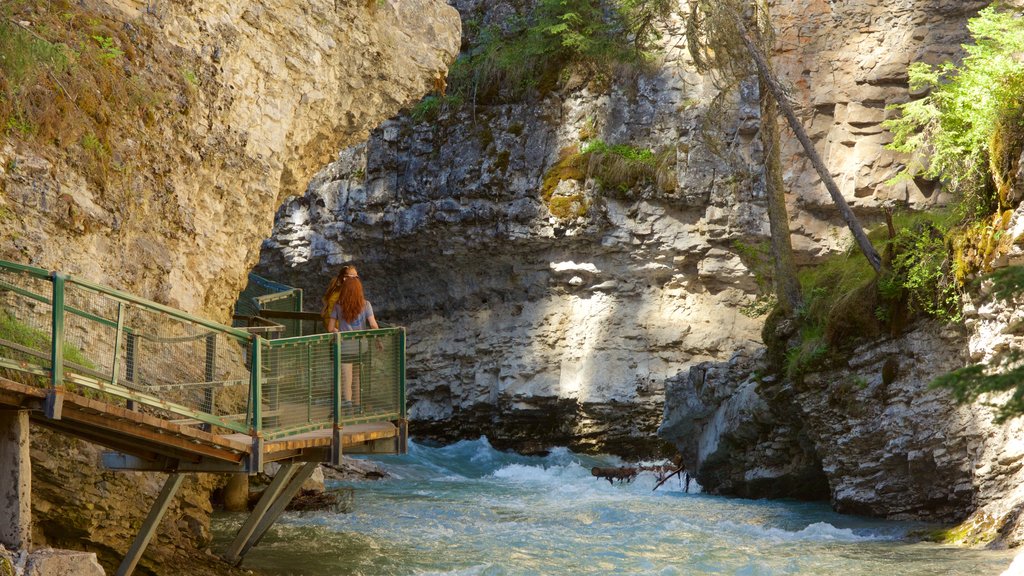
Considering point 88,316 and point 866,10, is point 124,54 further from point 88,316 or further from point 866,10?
point 866,10

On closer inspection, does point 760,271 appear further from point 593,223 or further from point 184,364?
point 184,364

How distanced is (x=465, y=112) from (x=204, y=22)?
17.4 m

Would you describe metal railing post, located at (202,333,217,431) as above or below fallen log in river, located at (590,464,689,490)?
above

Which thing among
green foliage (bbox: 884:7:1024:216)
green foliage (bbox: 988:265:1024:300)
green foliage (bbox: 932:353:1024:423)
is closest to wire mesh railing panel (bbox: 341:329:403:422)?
green foliage (bbox: 932:353:1024:423)

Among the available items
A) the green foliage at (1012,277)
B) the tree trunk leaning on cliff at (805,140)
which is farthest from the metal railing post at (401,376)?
the tree trunk leaning on cliff at (805,140)

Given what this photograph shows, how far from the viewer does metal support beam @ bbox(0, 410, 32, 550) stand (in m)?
6.91

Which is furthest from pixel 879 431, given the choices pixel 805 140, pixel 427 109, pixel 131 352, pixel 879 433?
pixel 427 109

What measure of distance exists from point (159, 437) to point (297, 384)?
4.49 ft

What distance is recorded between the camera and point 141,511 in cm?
979

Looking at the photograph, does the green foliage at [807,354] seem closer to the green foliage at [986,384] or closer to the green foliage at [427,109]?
the green foliage at [986,384]

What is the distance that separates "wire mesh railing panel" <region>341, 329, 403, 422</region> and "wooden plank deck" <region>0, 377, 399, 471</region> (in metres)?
0.22

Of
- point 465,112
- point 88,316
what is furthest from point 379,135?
point 88,316

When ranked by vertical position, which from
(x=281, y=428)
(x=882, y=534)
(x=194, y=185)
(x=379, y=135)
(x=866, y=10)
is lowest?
(x=882, y=534)

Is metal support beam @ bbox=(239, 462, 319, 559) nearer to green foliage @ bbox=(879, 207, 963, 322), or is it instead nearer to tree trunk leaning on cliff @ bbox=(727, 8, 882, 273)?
green foliage @ bbox=(879, 207, 963, 322)
